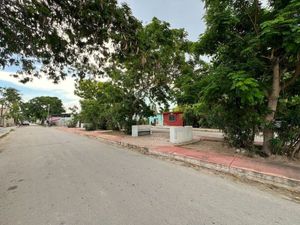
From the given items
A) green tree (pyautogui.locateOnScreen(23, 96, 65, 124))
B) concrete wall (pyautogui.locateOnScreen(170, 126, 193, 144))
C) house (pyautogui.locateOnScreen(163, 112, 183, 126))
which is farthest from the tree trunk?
green tree (pyautogui.locateOnScreen(23, 96, 65, 124))

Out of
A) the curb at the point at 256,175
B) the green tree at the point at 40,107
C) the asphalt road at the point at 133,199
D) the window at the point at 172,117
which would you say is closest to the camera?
the asphalt road at the point at 133,199

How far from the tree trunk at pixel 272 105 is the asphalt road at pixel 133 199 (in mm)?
3272

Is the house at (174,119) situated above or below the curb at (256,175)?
above

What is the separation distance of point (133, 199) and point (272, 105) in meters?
6.45

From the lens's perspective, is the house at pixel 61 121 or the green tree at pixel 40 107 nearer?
the house at pixel 61 121

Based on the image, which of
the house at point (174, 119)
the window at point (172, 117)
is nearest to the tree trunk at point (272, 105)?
the house at point (174, 119)

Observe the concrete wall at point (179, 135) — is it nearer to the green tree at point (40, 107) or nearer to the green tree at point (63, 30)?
the green tree at point (63, 30)

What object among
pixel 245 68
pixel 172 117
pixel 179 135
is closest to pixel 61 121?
pixel 172 117

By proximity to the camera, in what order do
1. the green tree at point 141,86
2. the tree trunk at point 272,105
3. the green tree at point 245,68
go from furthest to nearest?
the green tree at point 141,86 < the tree trunk at point 272,105 < the green tree at point 245,68

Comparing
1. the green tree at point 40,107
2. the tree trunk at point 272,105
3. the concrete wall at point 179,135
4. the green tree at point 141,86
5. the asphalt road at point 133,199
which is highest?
the green tree at point 40,107

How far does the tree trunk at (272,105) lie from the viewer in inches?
292

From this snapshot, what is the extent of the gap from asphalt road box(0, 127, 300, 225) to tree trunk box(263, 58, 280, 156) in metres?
3.27

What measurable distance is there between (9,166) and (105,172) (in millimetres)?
3707

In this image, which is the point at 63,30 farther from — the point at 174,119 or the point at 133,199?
the point at 174,119
